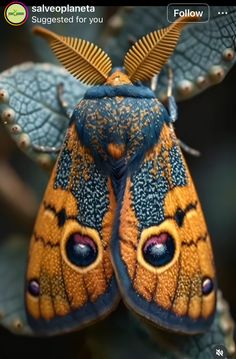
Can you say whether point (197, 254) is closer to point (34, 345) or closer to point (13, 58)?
point (34, 345)

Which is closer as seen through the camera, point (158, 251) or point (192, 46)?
point (158, 251)

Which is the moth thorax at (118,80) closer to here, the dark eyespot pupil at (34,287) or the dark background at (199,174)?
the dark background at (199,174)

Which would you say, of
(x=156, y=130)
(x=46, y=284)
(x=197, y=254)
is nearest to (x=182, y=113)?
(x=156, y=130)

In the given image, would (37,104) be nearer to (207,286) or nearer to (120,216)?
(120,216)

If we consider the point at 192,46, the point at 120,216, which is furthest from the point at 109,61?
the point at 120,216

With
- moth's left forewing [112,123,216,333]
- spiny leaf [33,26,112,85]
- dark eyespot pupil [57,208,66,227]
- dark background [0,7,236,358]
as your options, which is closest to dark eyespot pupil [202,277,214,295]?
moth's left forewing [112,123,216,333]

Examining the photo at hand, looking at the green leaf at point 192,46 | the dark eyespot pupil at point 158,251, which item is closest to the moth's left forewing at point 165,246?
the dark eyespot pupil at point 158,251

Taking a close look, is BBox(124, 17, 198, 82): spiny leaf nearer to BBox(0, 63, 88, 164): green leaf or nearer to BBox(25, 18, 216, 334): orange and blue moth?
BBox(25, 18, 216, 334): orange and blue moth
